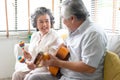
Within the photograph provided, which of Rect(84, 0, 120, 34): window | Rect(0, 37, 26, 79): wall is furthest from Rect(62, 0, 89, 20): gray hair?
Rect(0, 37, 26, 79): wall

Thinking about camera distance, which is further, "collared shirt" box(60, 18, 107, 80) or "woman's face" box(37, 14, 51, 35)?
"woman's face" box(37, 14, 51, 35)

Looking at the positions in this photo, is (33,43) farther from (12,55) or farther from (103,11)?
(103,11)

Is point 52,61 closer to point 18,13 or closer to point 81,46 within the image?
point 81,46

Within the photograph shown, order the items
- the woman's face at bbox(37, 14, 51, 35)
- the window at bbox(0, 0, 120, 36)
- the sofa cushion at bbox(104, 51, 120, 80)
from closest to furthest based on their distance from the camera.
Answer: the sofa cushion at bbox(104, 51, 120, 80)
the woman's face at bbox(37, 14, 51, 35)
the window at bbox(0, 0, 120, 36)

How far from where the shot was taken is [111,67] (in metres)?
1.64

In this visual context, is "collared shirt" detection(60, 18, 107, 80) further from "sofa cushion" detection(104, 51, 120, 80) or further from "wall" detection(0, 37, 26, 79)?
"wall" detection(0, 37, 26, 79)

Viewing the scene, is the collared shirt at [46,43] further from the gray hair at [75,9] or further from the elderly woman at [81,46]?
the gray hair at [75,9]

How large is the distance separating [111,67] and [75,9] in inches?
20.8

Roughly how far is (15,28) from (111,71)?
206 cm

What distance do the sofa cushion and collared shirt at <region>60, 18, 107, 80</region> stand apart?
42 millimetres

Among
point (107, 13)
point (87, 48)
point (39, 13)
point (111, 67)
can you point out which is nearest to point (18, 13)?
point (39, 13)

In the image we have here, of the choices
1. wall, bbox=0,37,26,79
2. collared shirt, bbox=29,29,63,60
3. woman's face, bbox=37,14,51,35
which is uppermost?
woman's face, bbox=37,14,51,35

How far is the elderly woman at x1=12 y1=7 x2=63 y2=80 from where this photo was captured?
2264 millimetres

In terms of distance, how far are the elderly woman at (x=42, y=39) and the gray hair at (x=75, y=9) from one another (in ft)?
1.86
